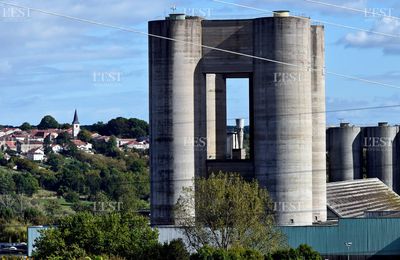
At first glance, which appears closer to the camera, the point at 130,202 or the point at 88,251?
the point at 88,251

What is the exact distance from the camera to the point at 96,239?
175 ft

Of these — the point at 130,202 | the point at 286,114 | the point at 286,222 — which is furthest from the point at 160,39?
the point at 130,202

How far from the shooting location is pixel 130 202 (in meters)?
136

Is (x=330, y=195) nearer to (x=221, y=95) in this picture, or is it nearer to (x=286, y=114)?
(x=221, y=95)

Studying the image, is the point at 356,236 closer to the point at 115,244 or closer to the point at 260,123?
the point at 260,123

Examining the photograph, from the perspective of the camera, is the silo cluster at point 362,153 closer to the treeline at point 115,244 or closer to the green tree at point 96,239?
the treeline at point 115,244

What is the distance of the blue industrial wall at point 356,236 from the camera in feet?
213

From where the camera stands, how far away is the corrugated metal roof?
80.4 metres

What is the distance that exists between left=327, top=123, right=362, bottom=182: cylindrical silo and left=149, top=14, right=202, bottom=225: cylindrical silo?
3996 cm

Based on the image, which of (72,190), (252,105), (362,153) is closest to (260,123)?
(252,105)

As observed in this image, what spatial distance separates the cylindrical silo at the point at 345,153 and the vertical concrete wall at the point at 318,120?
32229mm

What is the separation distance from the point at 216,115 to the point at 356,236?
16612mm

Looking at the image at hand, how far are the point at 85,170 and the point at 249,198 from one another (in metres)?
133

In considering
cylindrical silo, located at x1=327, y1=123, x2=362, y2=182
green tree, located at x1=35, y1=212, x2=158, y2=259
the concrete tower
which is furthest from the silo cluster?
green tree, located at x1=35, y1=212, x2=158, y2=259
